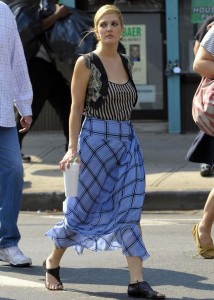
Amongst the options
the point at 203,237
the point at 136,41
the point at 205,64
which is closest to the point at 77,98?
the point at 205,64

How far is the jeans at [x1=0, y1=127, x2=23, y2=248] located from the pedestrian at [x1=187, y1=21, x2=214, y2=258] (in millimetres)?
1178

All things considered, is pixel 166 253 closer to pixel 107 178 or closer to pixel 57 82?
pixel 107 178

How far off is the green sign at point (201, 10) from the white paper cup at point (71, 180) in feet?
24.8

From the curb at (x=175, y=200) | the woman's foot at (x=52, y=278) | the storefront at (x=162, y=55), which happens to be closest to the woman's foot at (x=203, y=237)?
the woman's foot at (x=52, y=278)

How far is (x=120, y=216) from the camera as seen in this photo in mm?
6434

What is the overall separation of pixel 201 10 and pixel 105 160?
7393 mm

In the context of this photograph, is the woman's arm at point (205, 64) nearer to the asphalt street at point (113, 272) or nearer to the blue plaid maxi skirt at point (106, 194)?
the blue plaid maxi skirt at point (106, 194)

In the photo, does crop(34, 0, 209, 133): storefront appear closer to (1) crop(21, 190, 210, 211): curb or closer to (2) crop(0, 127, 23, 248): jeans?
(1) crop(21, 190, 210, 211): curb

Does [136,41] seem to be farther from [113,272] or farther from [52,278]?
[52,278]

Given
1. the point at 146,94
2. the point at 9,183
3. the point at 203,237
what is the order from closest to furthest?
the point at 9,183 < the point at 203,237 < the point at 146,94

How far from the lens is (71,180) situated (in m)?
6.30

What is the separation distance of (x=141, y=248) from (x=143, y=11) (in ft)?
25.5

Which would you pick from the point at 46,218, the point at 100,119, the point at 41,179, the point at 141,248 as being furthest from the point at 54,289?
the point at 41,179

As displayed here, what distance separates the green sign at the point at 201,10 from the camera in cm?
1352
